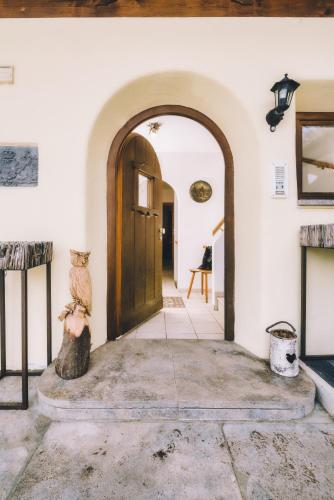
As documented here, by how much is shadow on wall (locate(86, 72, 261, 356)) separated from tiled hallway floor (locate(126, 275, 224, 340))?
1.36 ft

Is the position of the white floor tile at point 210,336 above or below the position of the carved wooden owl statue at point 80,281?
below

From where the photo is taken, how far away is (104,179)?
7.59ft

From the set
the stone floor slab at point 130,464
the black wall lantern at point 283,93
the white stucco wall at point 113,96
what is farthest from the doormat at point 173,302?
the black wall lantern at point 283,93

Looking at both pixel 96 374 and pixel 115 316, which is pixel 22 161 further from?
pixel 96 374

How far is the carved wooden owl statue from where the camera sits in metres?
1.76

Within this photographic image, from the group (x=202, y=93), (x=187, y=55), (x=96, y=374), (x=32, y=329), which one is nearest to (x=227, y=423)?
(x=96, y=374)

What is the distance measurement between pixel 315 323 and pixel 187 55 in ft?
7.84

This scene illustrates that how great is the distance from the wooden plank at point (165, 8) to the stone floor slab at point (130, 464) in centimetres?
294

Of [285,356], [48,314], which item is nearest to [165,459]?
[285,356]

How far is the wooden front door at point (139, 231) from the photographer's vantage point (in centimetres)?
258

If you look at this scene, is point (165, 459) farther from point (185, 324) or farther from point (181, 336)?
point (185, 324)

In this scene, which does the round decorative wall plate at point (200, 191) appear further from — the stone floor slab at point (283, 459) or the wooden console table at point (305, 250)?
the stone floor slab at point (283, 459)

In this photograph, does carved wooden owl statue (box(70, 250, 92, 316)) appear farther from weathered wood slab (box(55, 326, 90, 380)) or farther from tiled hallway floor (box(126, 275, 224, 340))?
tiled hallway floor (box(126, 275, 224, 340))

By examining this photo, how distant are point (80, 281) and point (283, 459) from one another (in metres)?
1.50
